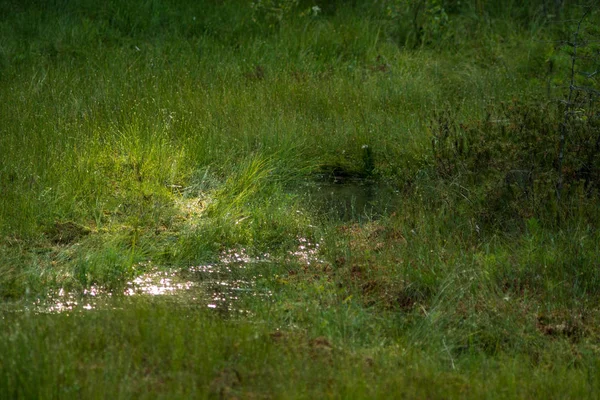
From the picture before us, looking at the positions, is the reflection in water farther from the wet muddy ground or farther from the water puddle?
the water puddle

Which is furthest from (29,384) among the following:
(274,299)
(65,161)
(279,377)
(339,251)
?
(65,161)

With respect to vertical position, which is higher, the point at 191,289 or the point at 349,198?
the point at 191,289

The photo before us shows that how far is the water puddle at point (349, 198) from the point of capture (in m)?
7.61

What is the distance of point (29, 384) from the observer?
156 inches

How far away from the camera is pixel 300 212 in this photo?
24.1ft

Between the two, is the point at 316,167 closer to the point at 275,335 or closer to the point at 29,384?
the point at 275,335

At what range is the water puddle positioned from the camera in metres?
7.61

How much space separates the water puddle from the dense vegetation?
8 cm

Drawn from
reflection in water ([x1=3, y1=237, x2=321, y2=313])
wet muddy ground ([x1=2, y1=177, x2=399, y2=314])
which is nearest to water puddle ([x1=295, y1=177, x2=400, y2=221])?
wet muddy ground ([x1=2, y1=177, x2=399, y2=314])

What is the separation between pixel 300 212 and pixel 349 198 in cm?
100

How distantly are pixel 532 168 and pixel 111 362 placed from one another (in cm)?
408

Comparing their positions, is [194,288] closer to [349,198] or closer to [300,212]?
[300,212]

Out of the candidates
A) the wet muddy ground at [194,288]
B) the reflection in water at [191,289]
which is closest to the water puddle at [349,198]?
the wet muddy ground at [194,288]

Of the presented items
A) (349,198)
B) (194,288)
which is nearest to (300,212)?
(349,198)
